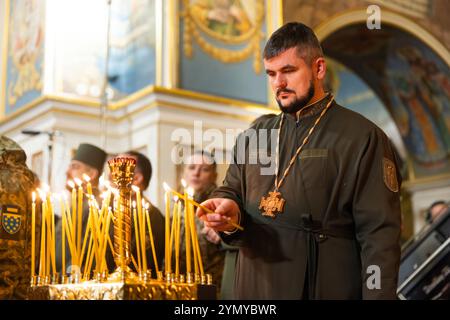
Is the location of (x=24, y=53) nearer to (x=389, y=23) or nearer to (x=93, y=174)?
(x=93, y=174)

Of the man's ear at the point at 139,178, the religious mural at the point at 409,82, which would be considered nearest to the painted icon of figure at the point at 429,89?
the religious mural at the point at 409,82

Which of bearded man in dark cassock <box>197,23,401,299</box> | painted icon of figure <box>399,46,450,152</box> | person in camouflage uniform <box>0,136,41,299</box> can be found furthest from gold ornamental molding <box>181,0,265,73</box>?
bearded man in dark cassock <box>197,23,401,299</box>

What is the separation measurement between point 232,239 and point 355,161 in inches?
21.7

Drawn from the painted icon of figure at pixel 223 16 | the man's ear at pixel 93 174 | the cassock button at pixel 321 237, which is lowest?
the cassock button at pixel 321 237

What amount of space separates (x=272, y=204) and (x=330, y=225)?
0.23 meters

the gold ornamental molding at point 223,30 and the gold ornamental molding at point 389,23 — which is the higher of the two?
the gold ornamental molding at point 389,23

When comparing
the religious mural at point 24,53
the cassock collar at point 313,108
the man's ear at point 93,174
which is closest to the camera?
the cassock collar at point 313,108

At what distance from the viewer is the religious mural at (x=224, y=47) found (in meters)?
7.50

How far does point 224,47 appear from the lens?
781 centimetres

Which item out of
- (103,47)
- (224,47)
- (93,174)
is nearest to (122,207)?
(93,174)

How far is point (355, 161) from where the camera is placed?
7.73 ft

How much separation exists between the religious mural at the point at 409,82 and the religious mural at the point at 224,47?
7.34 ft

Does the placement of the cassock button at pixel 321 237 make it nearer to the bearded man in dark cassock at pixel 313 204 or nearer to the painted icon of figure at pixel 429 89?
the bearded man in dark cassock at pixel 313 204

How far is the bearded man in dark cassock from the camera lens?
227cm
